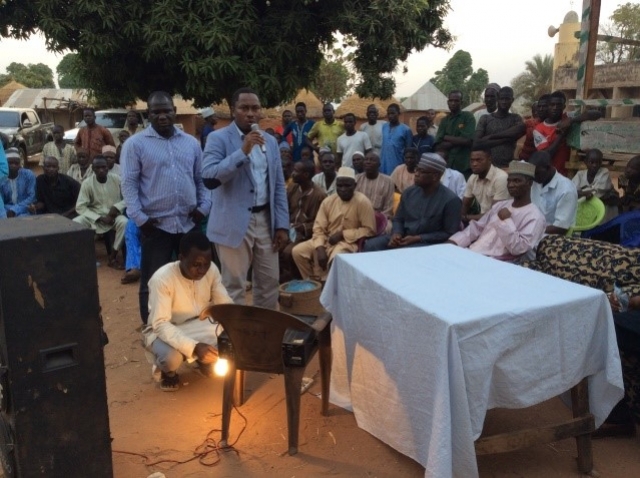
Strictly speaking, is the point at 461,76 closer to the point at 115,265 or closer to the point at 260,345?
the point at 115,265

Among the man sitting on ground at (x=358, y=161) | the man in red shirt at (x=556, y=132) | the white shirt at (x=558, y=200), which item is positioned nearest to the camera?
the white shirt at (x=558, y=200)

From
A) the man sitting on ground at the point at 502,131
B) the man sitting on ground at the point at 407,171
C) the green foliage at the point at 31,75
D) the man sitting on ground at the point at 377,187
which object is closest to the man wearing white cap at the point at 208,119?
the man sitting on ground at the point at 407,171

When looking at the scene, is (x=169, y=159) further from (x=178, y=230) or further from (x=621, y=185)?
(x=621, y=185)

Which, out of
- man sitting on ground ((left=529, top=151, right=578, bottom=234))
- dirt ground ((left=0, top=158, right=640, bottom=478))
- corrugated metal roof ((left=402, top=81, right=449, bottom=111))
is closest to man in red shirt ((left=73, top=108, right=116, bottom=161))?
dirt ground ((left=0, top=158, right=640, bottom=478))

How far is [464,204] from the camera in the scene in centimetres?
615

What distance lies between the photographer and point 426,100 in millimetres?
27641

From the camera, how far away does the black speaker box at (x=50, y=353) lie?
2.60 meters

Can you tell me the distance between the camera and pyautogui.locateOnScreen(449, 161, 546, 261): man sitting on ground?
185 inches

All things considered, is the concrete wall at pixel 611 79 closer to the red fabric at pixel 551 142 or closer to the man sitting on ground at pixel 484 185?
the red fabric at pixel 551 142

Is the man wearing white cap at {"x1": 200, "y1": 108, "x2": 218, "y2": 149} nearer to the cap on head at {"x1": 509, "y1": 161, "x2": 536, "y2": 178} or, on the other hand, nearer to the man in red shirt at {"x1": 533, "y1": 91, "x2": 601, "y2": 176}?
the man in red shirt at {"x1": 533, "y1": 91, "x2": 601, "y2": 176}

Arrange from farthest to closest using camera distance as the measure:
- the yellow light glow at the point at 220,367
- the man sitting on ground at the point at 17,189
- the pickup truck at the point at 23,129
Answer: the pickup truck at the point at 23,129 < the man sitting on ground at the point at 17,189 < the yellow light glow at the point at 220,367

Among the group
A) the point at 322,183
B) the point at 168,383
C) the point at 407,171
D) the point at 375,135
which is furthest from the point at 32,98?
the point at 168,383

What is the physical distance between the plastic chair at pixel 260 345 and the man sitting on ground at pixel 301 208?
127 inches

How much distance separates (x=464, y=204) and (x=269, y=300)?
8.32ft
